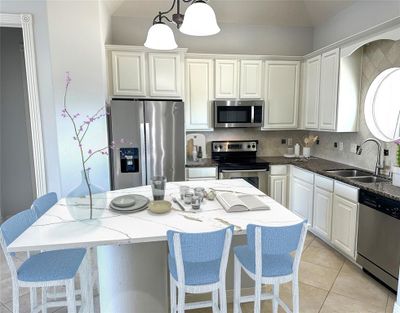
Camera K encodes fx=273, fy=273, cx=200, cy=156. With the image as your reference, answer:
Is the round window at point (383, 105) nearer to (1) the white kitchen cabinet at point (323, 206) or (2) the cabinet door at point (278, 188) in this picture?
(1) the white kitchen cabinet at point (323, 206)

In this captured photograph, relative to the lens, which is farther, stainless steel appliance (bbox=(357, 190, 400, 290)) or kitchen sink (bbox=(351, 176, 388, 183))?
kitchen sink (bbox=(351, 176, 388, 183))

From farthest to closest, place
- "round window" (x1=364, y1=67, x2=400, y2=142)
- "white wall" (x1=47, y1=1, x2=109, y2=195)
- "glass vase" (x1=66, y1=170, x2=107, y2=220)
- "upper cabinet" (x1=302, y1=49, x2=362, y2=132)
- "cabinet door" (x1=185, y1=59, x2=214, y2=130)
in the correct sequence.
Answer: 1. "cabinet door" (x1=185, y1=59, x2=214, y2=130)
2. "upper cabinet" (x1=302, y1=49, x2=362, y2=132)
3. "round window" (x1=364, y1=67, x2=400, y2=142)
4. "white wall" (x1=47, y1=1, x2=109, y2=195)
5. "glass vase" (x1=66, y1=170, x2=107, y2=220)

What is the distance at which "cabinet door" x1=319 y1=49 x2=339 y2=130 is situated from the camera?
3.39m

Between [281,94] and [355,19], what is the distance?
50.8 inches

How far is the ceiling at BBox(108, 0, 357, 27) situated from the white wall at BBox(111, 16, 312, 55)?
8 centimetres

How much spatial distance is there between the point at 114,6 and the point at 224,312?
3.96 metres

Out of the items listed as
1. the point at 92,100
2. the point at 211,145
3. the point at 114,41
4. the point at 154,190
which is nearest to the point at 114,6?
the point at 114,41

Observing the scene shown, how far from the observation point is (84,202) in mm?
1898

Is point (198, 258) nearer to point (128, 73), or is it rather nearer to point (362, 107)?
point (128, 73)

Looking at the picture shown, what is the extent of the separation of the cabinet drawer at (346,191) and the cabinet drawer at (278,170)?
1.03 meters

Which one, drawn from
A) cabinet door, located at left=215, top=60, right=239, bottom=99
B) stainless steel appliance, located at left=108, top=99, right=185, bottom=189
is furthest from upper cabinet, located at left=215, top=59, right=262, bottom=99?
stainless steel appliance, located at left=108, top=99, right=185, bottom=189

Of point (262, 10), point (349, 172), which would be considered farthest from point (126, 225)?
point (262, 10)

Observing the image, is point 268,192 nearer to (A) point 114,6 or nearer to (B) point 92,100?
(B) point 92,100

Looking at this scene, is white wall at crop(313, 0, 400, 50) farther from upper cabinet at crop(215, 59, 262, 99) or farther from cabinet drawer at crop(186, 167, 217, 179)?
cabinet drawer at crop(186, 167, 217, 179)
